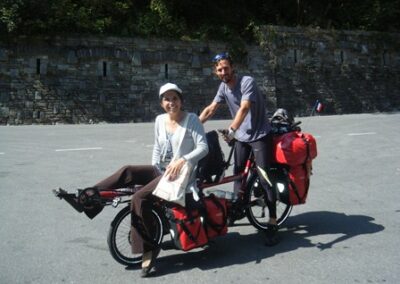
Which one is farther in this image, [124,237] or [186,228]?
[124,237]

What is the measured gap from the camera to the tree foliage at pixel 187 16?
59.8 feet

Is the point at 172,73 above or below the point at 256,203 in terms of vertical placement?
above

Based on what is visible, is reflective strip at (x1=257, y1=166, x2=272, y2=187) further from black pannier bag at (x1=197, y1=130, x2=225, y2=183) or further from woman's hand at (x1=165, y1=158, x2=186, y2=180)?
woman's hand at (x1=165, y1=158, x2=186, y2=180)

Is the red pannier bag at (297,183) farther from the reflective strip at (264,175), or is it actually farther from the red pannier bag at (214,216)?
the red pannier bag at (214,216)

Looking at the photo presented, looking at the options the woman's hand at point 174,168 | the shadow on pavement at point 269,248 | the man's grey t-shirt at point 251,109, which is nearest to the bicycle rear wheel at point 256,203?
the shadow on pavement at point 269,248

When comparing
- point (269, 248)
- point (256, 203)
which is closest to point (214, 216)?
point (269, 248)

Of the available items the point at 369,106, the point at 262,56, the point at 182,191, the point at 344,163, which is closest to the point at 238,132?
the point at 182,191

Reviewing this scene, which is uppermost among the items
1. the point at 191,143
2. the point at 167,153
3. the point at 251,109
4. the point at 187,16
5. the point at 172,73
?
the point at 187,16

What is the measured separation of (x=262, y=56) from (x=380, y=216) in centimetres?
1683

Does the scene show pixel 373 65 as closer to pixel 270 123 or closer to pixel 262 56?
pixel 262 56

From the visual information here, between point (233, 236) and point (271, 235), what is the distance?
453mm

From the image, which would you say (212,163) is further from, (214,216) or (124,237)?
(124,237)

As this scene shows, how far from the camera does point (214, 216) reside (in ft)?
15.1

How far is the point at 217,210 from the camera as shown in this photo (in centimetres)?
462
